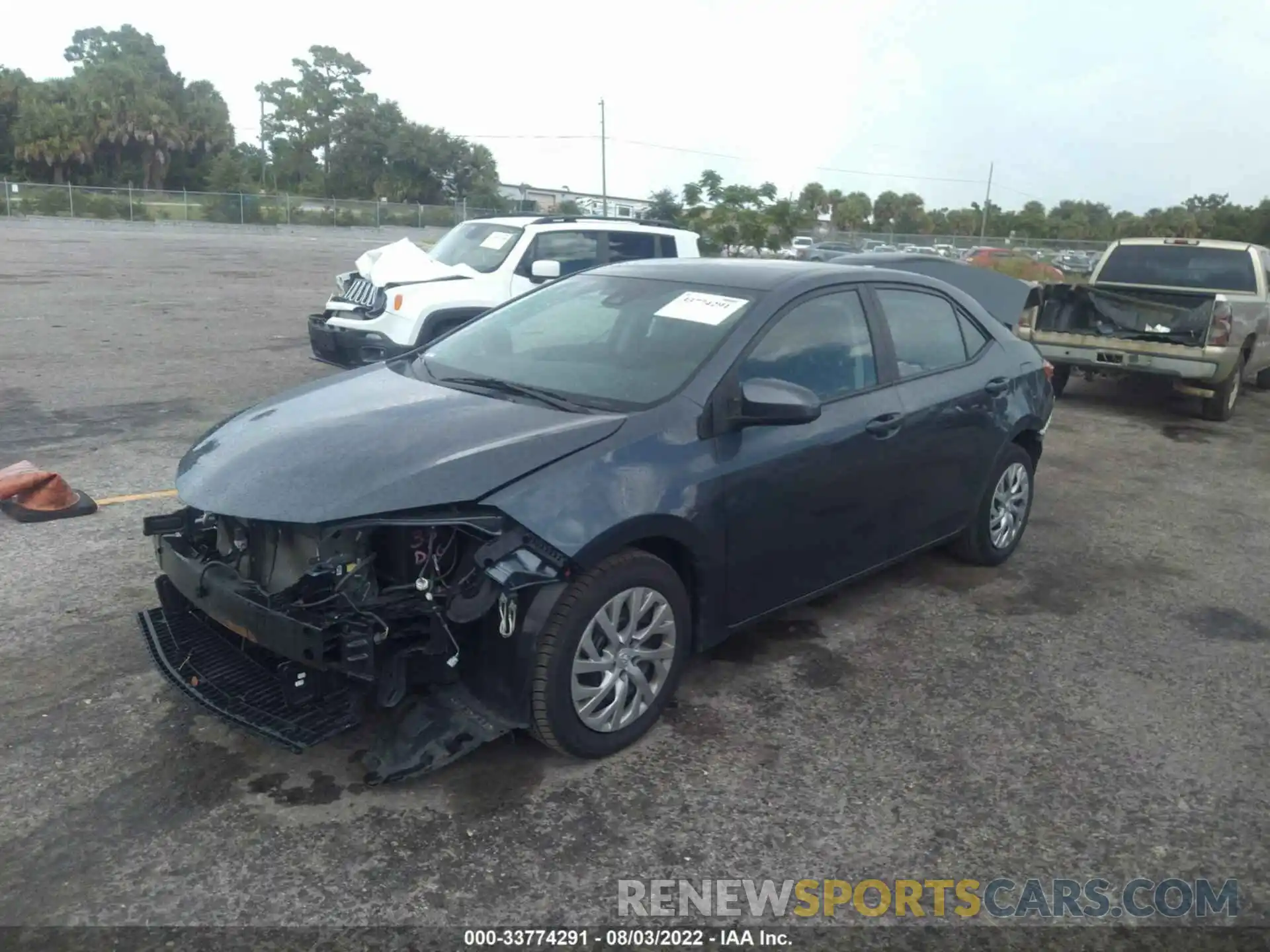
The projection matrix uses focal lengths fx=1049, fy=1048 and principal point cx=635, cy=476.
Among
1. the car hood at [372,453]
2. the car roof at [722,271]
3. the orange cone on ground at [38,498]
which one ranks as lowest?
the orange cone on ground at [38,498]

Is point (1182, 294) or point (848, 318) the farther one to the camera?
point (1182, 294)

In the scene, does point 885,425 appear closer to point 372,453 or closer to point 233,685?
point 372,453

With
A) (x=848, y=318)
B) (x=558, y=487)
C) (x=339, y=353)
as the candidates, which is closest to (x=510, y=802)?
(x=558, y=487)

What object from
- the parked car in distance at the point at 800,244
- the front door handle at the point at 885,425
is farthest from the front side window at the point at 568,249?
the parked car in distance at the point at 800,244

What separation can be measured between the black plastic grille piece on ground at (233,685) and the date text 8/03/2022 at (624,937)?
814mm

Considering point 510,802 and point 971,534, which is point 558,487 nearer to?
point 510,802

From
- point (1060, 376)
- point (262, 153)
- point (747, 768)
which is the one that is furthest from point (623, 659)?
point (262, 153)

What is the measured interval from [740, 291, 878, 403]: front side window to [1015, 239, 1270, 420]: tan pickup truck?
6.69 meters

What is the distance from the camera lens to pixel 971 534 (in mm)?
5555

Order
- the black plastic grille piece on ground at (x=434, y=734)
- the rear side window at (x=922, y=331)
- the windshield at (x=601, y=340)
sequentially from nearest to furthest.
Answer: the black plastic grille piece on ground at (x=434, y=734), the windshield at (x=601, y=340), the rear side window at (x=922, y=331)

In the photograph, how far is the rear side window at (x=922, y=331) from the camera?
492 cm

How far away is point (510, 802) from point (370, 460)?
3.95 ft

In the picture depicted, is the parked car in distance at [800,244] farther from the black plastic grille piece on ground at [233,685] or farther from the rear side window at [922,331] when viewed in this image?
the black plastic grille piece on ground at [233,685]

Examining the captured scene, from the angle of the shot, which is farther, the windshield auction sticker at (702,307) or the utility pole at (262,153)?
the utility pole at (262,153)
